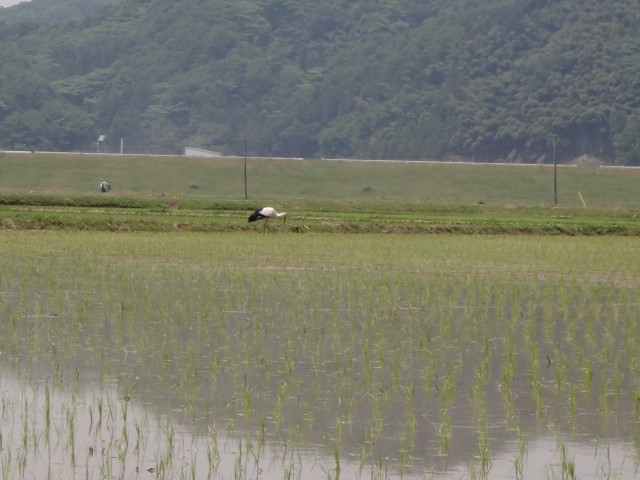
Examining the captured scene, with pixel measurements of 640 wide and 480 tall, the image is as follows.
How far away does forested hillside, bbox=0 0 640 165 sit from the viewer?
111 m

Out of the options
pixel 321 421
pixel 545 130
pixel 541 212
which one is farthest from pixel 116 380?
pixel 545 130

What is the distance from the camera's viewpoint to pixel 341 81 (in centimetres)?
12775

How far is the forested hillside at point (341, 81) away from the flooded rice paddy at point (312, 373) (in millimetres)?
83893

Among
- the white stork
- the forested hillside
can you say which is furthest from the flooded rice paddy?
the forested hillside

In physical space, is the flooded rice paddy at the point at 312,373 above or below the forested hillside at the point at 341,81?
below

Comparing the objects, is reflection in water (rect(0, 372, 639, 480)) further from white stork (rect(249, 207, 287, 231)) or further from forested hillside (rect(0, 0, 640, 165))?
forested hillside (rect(0, 0, 640, 165))

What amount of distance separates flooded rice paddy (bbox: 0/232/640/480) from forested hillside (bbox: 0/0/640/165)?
8389 cm

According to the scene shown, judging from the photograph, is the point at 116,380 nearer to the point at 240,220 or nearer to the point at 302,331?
the point at 302,331

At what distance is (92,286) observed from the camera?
56.9ft

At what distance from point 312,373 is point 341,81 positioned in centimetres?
11732

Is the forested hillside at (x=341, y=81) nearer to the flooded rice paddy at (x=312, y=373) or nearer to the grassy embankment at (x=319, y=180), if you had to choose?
the grassy embankment at (x=319, y=180)

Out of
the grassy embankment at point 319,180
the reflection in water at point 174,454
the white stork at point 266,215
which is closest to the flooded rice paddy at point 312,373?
the reflection in water at point 174,454

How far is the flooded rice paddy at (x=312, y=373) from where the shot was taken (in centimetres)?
885

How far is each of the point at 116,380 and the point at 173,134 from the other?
366 feet
